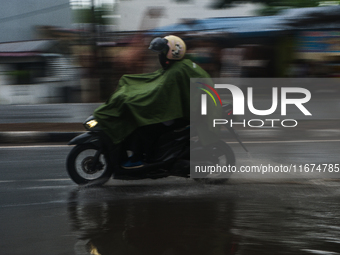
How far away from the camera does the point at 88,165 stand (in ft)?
16.0

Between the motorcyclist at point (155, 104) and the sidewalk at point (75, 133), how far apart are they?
10.9 feet

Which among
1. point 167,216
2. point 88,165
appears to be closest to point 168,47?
point 88,165

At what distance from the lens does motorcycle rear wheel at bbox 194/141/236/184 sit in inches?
195

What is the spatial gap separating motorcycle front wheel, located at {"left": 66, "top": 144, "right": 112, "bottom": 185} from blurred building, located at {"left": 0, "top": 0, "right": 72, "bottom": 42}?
16.1 m

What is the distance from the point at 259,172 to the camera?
574cm

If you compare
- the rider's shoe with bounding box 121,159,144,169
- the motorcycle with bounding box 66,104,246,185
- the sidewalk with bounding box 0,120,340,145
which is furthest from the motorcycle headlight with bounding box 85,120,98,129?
the sidewalk with bounding box 0,120,340,145

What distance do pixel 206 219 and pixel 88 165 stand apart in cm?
163

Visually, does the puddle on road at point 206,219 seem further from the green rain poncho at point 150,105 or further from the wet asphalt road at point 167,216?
the green rain poncho at point 150,105

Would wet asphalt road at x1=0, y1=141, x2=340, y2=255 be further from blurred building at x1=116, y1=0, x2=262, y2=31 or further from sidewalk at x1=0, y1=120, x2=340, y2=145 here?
blurred building at x1=116, y1=0, x2=262, y2=31

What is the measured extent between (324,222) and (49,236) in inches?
87.1

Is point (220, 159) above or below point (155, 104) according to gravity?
below

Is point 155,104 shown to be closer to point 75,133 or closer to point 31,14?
point 75,133

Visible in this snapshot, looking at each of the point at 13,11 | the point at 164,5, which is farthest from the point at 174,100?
the point at 13,11

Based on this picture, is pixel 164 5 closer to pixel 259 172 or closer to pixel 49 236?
pixel 259 172
